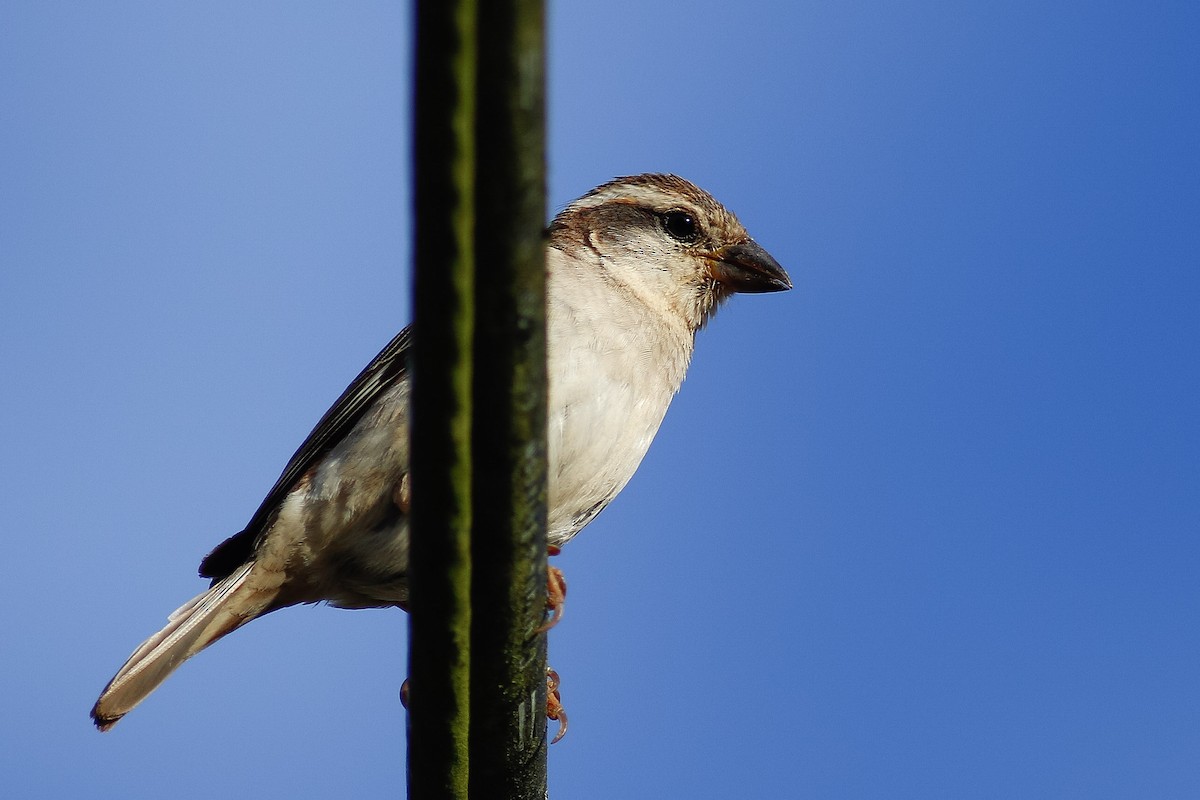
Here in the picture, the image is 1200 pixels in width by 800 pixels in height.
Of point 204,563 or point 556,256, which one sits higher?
point 556,256

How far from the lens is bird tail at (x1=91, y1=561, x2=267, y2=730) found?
18.2 feet

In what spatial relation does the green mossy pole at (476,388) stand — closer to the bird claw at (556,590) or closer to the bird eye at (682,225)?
the bird claw at (556,590)

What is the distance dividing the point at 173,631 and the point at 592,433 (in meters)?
2.03

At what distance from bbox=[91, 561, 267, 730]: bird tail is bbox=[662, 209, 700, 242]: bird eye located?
9.22ft

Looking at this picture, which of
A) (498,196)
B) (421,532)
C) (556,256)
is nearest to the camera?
(498,196)

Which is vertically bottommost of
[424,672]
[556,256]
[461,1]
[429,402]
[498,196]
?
[424,672]

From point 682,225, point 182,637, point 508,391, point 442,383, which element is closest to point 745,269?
point 682,225

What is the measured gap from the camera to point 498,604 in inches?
112

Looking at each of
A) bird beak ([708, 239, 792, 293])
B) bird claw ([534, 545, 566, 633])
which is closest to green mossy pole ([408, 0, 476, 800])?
A: bird claw ([534, 545, 566, 633])

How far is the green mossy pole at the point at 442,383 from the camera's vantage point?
2.04 metres

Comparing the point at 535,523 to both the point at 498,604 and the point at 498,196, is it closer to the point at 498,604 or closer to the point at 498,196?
the point at 498,604

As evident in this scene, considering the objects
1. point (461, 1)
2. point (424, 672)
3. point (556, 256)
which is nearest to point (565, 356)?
point (556, 256)

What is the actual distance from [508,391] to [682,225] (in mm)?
4668

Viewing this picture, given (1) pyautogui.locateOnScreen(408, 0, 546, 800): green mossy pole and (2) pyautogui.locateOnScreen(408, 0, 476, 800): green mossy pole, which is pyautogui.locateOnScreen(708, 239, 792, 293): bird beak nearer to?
(1) pyautogui.locateOnScreen(408, 0, 546, 800): green mossy pole
